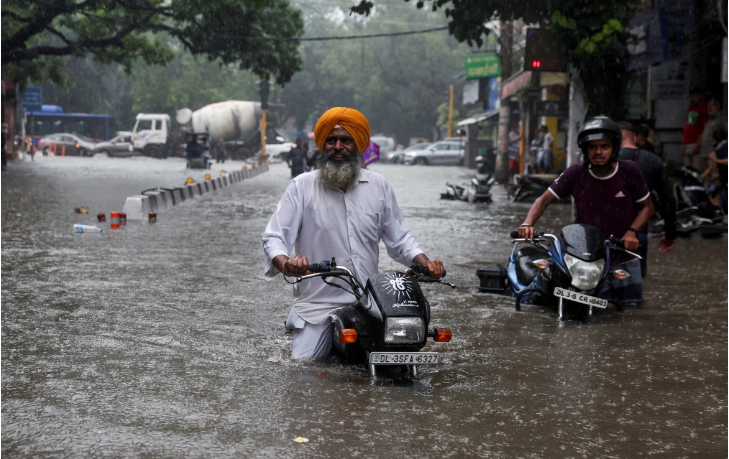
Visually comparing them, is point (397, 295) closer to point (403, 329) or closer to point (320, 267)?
point (403, 329)

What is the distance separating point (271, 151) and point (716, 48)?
4261 centimetres

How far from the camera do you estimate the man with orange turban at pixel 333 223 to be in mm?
5418

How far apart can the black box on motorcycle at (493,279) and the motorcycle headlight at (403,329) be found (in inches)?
147

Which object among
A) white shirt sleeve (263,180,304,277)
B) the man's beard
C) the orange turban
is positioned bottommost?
white shirt sleeve (263,180,304,277)

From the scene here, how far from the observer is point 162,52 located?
105 feet

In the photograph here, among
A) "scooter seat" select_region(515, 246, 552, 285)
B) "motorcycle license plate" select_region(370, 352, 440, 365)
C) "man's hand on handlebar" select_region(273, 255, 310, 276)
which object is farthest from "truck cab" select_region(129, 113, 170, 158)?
"motorcycle license plate" select_region(370, 352, 440, 365)

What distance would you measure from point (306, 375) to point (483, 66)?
100 ft

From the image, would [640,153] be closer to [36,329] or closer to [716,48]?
[36,329]

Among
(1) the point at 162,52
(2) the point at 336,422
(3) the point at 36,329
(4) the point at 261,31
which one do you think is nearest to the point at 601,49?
(3) the point at 36,329

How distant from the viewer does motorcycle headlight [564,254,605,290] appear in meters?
7.13

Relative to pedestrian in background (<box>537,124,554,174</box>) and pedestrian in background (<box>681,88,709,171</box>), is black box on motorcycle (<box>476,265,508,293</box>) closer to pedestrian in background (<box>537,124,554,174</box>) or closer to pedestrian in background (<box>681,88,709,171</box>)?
pedestrian in background (<box>681,88,709,171</box>)

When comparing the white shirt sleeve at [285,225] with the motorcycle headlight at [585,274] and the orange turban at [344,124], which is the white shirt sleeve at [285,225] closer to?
the orange turban at [344,124]

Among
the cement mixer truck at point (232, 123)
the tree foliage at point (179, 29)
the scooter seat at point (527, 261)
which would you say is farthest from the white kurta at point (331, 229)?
the cement mixer truck at point (232, 123)

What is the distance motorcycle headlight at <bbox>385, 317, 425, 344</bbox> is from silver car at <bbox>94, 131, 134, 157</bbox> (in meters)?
50.4
